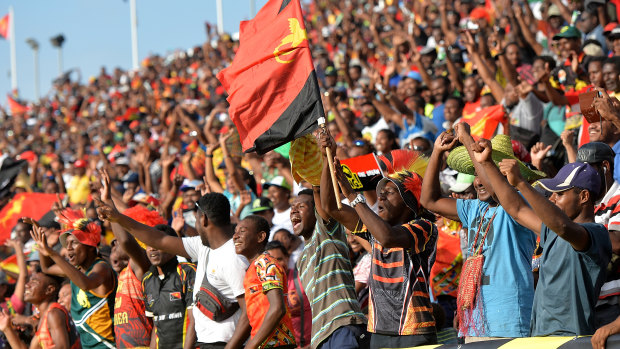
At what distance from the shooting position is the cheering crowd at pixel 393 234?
4.41 meters

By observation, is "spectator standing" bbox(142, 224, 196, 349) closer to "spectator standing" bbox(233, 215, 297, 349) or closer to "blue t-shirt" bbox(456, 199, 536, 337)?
"spectator standing" bbox(233, 215, 297, 349)

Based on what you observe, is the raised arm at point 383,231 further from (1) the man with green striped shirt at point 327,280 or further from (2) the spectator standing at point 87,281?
(2) the spectator standing at point 87,281

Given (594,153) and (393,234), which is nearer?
(393,234)

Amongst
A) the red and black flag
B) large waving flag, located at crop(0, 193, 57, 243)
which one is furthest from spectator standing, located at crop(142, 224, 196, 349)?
large waving flag, located at crop(0, 193, 57, 243)

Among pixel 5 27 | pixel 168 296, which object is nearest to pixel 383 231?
pixel 168 296

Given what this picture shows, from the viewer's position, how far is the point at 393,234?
478cm

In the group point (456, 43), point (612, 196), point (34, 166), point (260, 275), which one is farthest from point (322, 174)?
point (34, 166)

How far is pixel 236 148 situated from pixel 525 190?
5.88 metres

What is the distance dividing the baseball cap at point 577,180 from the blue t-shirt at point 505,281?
493 millimetres

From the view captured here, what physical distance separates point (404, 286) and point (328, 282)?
480 millimetres

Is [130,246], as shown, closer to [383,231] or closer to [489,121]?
[383,231]

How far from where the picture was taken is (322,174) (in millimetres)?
5145

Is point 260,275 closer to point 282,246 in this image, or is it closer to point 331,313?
point 331,313

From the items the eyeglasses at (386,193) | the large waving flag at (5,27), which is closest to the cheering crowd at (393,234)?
the eyeglasses at (386,193)
